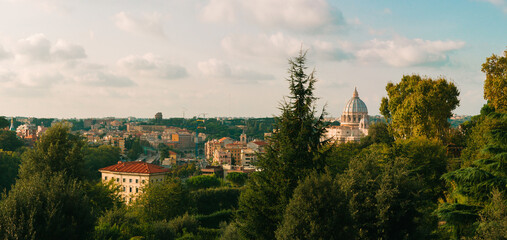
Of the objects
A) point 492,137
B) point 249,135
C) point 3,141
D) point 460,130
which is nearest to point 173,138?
point 249,135

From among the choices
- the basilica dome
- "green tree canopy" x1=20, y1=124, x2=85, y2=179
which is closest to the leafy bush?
"green tree canopy" x1=20, y1=124, x2=85, y2=179

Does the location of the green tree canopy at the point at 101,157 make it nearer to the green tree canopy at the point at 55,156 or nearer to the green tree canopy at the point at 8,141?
the green tree canopy at the point at 8,141

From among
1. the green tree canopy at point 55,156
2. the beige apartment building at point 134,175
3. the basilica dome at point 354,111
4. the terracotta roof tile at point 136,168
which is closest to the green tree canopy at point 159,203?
the green tree canopy at point 55,156

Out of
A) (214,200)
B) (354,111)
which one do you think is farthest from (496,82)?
(354,111)

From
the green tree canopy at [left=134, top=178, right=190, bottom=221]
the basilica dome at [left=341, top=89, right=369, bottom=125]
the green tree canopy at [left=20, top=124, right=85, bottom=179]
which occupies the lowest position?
the green tree canopy at [left=134, top=178, right=190, bottom=221]

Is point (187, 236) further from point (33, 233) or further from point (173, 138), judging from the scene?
point (173, 138)

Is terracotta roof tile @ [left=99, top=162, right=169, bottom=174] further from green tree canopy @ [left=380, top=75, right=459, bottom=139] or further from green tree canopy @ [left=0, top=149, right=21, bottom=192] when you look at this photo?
green tree canopy @ [left=380, top=75, right=459, bottom=139]
